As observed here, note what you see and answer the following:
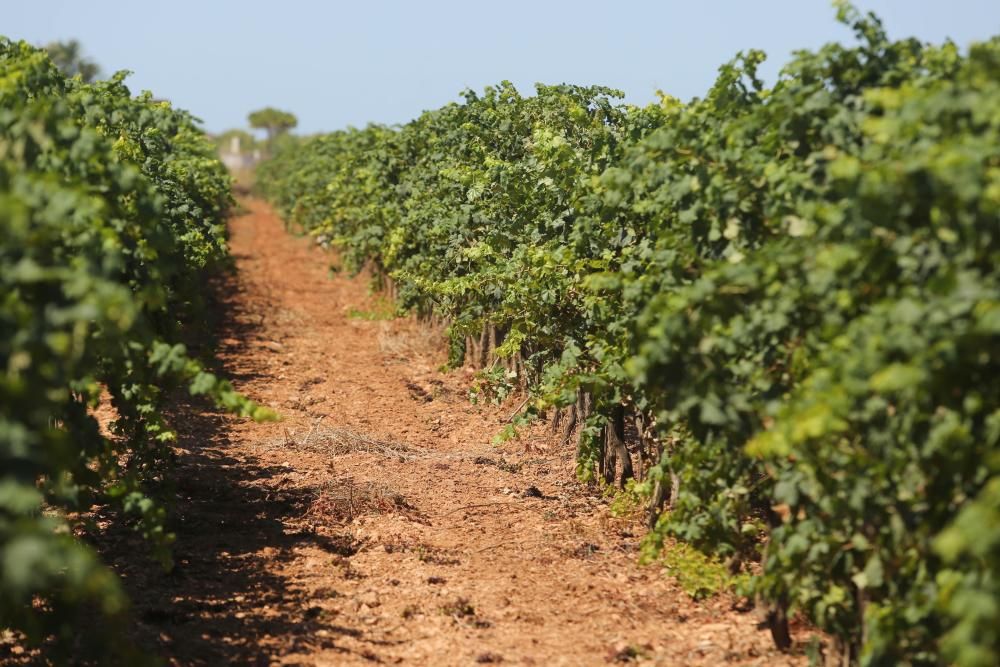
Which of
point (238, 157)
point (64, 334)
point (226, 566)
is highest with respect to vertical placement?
point (238, 157)

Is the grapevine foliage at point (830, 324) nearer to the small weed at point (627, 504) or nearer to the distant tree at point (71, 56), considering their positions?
the small weed at point (627, 504)

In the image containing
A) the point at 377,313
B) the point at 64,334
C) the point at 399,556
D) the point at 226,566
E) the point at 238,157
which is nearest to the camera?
the point at 64,334

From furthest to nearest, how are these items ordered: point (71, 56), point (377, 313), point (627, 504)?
1. point (71, 56)
2. point (377, 313)
3. point (627, 504)

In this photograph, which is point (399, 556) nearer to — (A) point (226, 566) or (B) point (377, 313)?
(A) point (226, 566)

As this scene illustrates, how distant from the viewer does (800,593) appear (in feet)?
21.8

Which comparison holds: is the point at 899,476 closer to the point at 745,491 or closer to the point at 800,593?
the point at 800,593

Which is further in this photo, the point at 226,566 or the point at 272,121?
the point at 272,121

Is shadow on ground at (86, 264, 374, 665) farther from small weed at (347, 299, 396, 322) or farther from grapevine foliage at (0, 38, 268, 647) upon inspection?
small weed at (347, 299, 396, 322)

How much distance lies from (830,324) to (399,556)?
5.52m

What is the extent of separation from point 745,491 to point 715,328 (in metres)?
1.87

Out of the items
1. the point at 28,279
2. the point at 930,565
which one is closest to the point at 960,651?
the point at 930,565

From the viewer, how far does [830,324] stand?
5.59 meters

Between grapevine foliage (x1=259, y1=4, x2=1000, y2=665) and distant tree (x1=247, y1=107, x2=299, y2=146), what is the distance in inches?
4722

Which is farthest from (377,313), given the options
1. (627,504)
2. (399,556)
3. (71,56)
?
(71,56)
